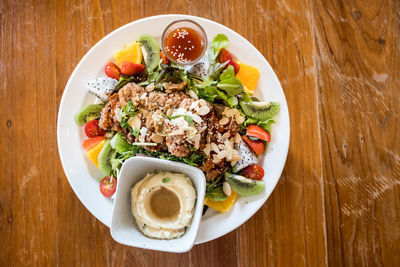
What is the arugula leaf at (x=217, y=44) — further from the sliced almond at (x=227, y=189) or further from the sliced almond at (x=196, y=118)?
the sliced almond at (x=227, y=189)

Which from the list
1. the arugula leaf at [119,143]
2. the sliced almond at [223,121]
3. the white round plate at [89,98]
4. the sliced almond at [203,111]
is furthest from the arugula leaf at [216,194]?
the arugula leaf at [119,143]

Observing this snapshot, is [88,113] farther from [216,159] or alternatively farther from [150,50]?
[216,159]

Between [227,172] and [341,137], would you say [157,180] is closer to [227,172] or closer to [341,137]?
[227,172]

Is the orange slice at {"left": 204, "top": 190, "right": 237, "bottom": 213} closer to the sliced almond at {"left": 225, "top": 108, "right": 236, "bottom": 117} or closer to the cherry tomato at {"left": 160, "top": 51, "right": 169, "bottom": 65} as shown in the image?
the sliced almond at {"left": 225, "top": 108, "right": 236, "bottom": 117}

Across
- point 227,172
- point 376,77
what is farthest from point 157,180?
point 376,77

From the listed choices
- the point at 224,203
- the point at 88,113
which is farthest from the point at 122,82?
the point at 224,203

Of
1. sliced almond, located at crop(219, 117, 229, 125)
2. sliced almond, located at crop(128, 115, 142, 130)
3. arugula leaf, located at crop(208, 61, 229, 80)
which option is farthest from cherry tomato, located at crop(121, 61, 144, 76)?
sliced almond, located at crop(219, 117, 229, 125)
